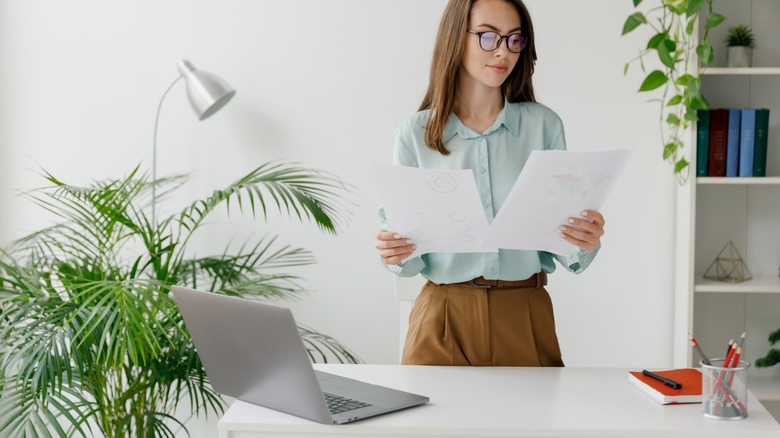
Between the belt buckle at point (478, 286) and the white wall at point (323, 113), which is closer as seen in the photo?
the belt buckle at point (478, 286)

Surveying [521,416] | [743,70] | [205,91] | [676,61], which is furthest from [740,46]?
[521,416]

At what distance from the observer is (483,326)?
6.13ft

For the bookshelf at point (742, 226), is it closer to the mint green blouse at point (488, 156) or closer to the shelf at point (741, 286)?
the shelf at point (741, 286)

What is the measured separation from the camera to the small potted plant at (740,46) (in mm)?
2953

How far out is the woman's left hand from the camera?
5.61ft

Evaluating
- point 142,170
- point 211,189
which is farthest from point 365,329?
point 142,170

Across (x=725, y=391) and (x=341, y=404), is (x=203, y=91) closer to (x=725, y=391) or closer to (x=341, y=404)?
(x=341, y=404)

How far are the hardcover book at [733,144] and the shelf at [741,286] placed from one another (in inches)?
15.0

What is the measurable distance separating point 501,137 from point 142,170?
1.78 meters

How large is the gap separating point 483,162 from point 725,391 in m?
0.73

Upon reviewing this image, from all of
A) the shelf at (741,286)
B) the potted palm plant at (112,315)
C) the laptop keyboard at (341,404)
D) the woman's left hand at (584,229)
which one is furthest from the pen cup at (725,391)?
the shelf at (741,286)

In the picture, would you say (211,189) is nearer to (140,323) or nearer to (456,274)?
Result: (140,323)

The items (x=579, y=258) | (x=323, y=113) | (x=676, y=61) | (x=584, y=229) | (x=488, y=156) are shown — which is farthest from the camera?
(x=323, y=113)

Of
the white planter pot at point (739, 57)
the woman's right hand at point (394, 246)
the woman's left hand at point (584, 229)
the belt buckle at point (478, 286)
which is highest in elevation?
the white planter pot at point (739, 57)
